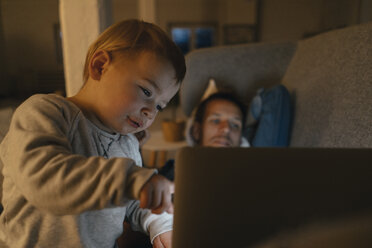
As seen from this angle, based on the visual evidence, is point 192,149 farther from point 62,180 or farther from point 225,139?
point 225,139

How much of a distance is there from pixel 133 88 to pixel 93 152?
0.15 m

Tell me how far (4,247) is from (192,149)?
20.1 inches

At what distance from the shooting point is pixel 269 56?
147 cm

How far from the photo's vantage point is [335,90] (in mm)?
925

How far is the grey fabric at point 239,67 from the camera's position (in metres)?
1.47

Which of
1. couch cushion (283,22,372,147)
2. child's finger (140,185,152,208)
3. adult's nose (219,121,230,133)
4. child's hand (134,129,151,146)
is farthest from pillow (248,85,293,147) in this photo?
child's finger (140,185,152,208)

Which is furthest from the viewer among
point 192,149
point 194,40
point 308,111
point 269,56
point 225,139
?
point 194,40

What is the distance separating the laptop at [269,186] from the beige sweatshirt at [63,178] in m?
0.08

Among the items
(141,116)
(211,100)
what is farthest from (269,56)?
(141,116)

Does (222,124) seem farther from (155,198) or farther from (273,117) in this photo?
(155,198)

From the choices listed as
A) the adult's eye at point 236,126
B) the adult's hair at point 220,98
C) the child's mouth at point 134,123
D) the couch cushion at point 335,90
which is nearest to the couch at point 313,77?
the couch cushion at point 335,90

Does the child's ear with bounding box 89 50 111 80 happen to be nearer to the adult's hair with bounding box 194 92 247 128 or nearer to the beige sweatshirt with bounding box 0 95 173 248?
the beige sweatshirt with bounding box 0 95 173 248

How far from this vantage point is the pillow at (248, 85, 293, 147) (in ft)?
4.05

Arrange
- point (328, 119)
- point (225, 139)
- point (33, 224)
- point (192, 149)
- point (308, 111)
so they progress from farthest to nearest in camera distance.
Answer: point (225, 139)
point (308, 111)
point (328, 119)
point (33, 224)
point (192, 149)
